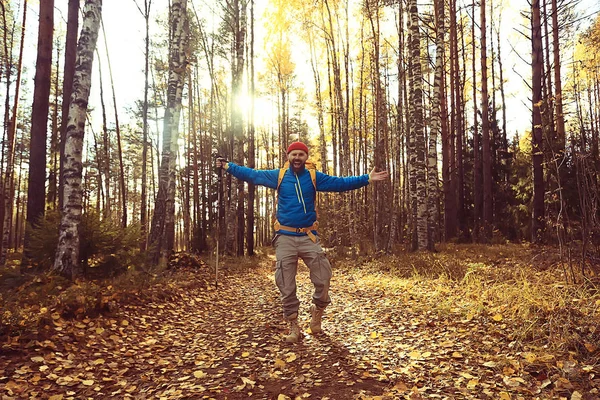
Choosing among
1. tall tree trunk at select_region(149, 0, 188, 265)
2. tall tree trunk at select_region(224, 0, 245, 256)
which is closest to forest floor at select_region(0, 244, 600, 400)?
tall tree trunk at select_region(149, 0, 188, 265)

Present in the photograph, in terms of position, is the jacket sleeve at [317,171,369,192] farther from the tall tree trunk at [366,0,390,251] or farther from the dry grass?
the tall tree trunk at [366,0,390,251]

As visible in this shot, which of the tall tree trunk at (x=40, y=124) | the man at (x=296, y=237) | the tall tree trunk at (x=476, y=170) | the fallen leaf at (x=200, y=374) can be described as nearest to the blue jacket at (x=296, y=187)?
the man at (x=296, y=237)

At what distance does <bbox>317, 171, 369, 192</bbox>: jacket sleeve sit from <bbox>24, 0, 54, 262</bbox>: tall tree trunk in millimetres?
7821

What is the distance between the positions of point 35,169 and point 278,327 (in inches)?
315

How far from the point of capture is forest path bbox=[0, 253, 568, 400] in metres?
3.16

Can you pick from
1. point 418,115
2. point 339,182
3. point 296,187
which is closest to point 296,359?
point 296,187

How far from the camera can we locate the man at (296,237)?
4605mm

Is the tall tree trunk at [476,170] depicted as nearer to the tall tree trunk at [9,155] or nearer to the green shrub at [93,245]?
the green shrub at [93,245]

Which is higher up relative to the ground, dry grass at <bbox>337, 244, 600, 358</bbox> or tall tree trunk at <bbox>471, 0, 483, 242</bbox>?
tall tree trunk at <bbox>471, 0, 483, 242</bbox>

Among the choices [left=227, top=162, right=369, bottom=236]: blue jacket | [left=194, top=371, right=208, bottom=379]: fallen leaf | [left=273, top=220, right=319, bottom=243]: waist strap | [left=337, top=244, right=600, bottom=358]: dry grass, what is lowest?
[left=194, top=371, right=208, bottom=379]: fallen leaf

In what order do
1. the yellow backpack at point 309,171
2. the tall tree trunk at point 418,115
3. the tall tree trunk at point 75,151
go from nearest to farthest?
the yellow backpack at point 309,171, the tall tree trunk at point 75,151, the tall tree trunk at point 418,115

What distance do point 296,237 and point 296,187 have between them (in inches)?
26.5

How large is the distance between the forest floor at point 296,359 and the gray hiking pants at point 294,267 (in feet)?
1.79

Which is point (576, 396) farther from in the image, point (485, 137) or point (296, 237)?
point (485, 137)
